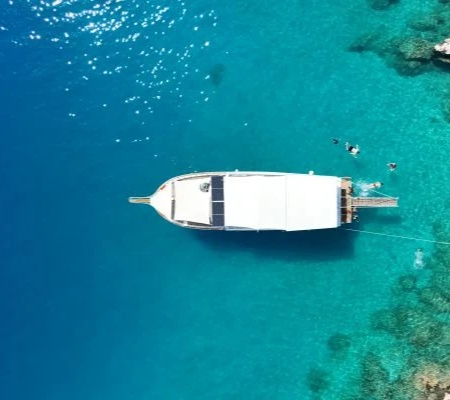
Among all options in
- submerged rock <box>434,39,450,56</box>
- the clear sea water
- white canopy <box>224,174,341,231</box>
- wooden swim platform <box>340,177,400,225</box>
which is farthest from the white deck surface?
submerged rock <box>434,39,450,56</box>

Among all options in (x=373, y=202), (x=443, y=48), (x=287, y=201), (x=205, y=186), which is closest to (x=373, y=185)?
(x=373, y=202)

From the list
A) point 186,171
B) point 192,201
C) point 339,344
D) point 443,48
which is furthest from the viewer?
point 186,171

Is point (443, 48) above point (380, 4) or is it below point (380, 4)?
below

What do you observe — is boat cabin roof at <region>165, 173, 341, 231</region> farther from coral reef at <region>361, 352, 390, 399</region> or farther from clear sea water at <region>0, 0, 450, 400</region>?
coral reef at <region>361, 352, 390, 399</region>

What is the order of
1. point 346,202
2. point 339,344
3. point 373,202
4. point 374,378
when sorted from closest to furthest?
point 346,202 < point 373,202 < point 374,378 < point 339,344

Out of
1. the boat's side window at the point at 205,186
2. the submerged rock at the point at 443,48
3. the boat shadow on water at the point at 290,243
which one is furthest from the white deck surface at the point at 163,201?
the submerged rock at the point at 443,48

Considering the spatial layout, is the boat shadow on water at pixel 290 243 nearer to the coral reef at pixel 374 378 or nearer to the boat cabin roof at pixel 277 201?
the boat cabin roof at pixel 277 201

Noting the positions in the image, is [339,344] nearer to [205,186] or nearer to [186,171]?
[205,186]
